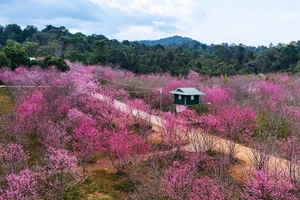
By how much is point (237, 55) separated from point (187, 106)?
1159 inches

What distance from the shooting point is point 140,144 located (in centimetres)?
1333

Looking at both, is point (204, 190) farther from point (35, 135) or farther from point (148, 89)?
point (148, 89)

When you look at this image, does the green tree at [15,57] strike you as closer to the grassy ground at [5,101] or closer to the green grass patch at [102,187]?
the grassy ground at [5,101]

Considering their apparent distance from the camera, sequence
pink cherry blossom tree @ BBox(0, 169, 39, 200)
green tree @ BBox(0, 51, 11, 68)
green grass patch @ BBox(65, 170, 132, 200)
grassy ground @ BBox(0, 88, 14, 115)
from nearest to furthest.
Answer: pink cherry blossom tree @ BBox(0, 169, 39, 200) → green grass patch @ BBox(65, 170, 132, 200) → grassy ground @ BBox(0, 88, 14, 115) → green tree @ BBox(0, 51, 11, 68)

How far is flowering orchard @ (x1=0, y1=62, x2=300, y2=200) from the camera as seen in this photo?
31.4 ft

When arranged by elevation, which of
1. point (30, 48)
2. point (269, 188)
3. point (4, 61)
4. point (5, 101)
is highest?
point (30, 48)

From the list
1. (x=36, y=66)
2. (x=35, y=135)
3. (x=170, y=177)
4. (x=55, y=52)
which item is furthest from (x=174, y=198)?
(x=55, y=52)

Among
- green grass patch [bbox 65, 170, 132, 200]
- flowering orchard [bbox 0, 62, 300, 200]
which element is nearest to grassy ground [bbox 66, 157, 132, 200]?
green grass patch [bbox 65, 170, 132, 200]

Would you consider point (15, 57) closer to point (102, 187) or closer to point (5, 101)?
point (5, 101)

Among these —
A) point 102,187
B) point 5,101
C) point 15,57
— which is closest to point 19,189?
point 102,187

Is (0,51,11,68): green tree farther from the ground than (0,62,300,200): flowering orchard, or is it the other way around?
(0,51,11,68): green tree

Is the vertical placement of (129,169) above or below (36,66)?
below

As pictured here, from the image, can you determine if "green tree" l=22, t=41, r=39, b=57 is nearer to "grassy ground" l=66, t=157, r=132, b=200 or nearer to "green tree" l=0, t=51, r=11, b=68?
"green tree" l=0, t=51, r=11, b=68

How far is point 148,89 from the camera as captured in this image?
85.9ft
